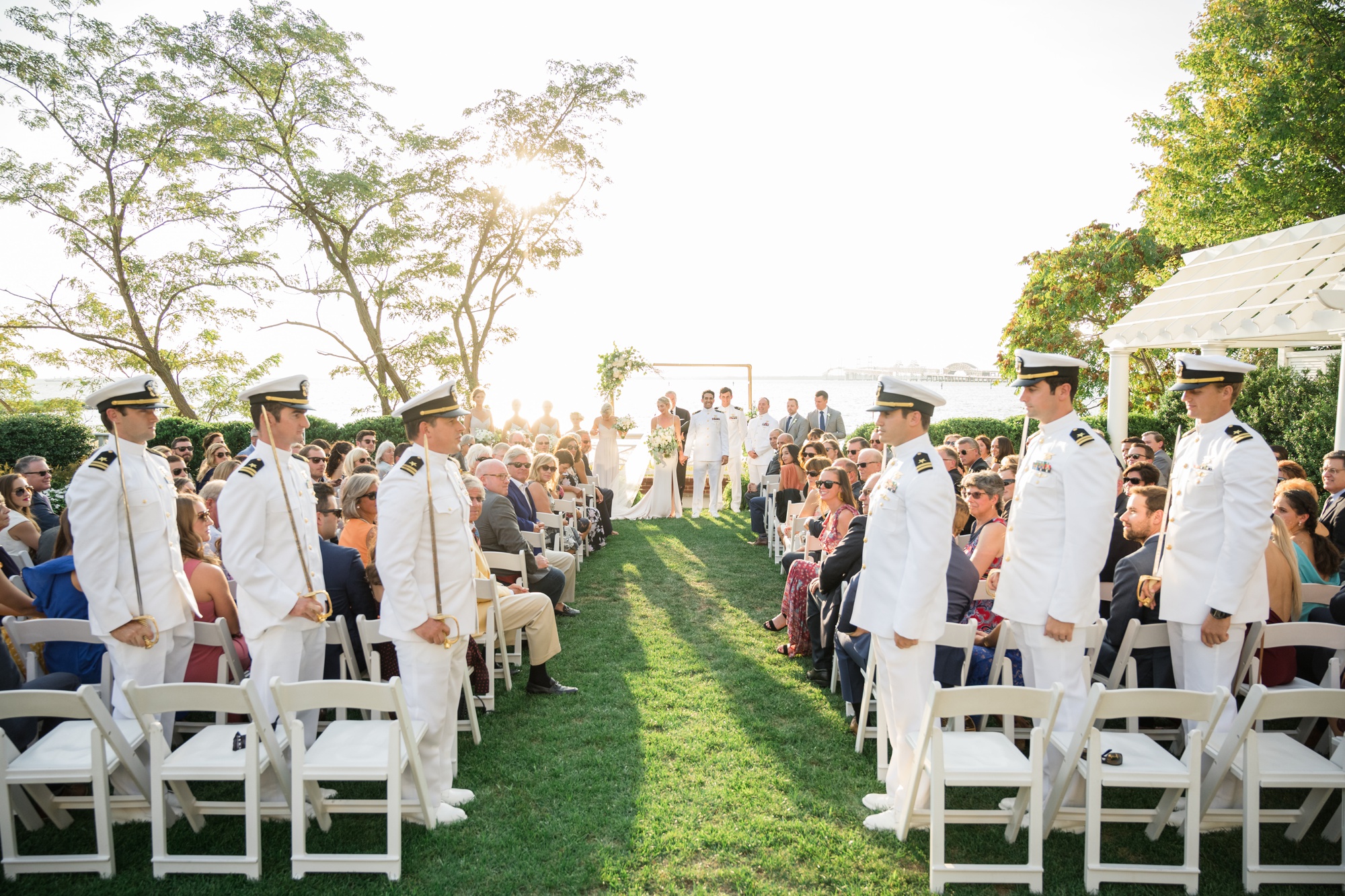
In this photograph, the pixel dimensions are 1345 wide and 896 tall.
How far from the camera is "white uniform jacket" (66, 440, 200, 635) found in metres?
3.62

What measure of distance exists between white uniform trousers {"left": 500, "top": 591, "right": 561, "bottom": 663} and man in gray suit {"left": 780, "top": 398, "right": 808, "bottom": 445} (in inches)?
329

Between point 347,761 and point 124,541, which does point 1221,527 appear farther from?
point 124,541

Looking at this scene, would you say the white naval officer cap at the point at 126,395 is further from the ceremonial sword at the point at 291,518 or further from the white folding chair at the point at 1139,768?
the white folding chair at the point at 1139,768

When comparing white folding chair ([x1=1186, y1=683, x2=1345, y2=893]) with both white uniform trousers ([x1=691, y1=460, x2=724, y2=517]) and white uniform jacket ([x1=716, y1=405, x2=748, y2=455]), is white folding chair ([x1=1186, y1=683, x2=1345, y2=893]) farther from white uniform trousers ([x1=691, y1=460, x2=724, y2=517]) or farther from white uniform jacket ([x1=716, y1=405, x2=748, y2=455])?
white uniform jacket ([x1=716, y1=405, x2=748, y2=455])

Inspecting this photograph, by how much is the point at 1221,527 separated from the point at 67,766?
5.57 meters

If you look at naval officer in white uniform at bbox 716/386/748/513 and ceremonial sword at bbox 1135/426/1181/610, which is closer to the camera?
ceremonial sword at bbox 1135/426/1181/610

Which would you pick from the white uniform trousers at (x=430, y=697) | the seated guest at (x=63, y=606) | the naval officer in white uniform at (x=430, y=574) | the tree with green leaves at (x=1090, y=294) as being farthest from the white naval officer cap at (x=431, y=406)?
the tree with green leaves at (x=1090, y=294)

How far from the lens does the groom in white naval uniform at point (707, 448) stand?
13.4 meters

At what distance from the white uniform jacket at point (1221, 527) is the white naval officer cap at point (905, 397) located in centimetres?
80

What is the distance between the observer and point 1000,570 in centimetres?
397

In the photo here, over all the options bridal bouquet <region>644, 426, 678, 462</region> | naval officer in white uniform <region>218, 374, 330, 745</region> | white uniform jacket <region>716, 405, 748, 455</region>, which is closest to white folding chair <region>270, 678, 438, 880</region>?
naval officer in white uniform <region>218, 374, 330, 745</region>

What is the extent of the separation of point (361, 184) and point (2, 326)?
27.5 ft

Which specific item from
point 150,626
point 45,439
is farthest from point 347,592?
point 45,439

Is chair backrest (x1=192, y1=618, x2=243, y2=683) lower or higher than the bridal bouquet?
lower
